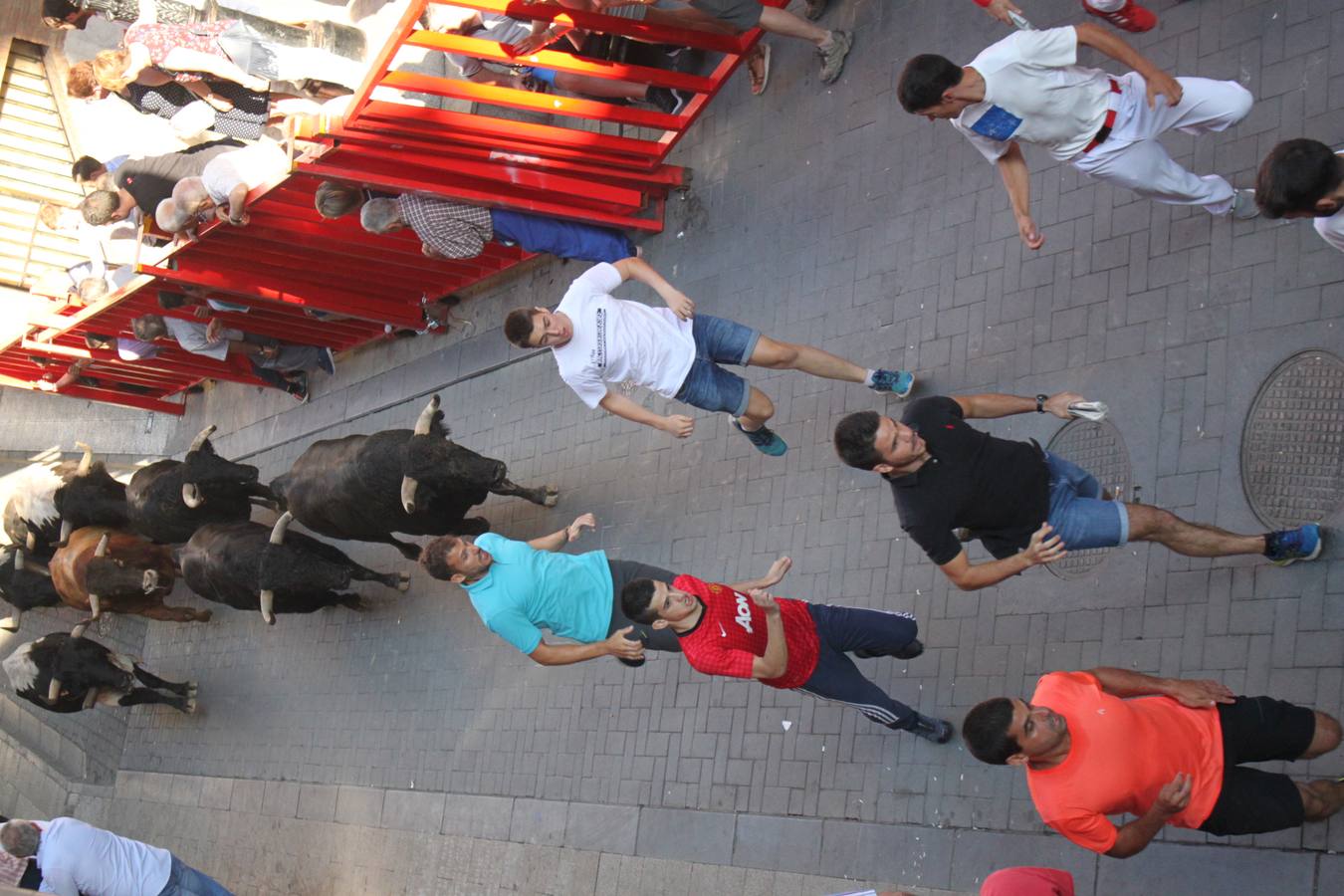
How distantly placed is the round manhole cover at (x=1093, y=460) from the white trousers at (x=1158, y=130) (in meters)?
1.34

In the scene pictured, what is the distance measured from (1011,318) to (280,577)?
22.4 feet

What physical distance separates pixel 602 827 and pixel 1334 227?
6.17m

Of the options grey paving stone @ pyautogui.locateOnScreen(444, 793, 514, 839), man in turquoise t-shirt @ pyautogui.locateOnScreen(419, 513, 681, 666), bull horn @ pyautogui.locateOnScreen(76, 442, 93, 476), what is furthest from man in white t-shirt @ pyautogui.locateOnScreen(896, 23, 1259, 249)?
bull horn @ pyautogui.locateOnScreen(76, 442, 93, 476)

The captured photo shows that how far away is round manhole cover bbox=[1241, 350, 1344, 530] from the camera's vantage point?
650 cm

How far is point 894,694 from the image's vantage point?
26.3 ft

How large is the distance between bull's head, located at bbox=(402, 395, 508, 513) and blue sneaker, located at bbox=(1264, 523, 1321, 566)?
5733 millimetres

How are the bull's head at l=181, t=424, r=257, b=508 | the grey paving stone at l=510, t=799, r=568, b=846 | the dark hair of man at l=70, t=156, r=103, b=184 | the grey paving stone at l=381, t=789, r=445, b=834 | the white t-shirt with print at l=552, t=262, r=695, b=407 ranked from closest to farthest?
the white t-shirt with print at l=552, t=262, r=695, b=407
the grey paving stone at l=510, t=799, r=568, b=846
the grey paving stone at l=381, t=789, r=445, b=834
the bull's head at l=181, t=424, r=257, b=508
the dark hair of man at l=70, t=156, r=103, b=184

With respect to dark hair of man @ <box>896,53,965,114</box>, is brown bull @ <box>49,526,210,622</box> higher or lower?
lower

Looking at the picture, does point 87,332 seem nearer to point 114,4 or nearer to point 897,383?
point 114,4

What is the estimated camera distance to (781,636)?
21.7 feet

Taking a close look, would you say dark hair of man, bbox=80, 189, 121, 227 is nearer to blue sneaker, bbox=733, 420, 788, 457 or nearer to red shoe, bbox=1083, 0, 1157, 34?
blue sneaker, bbox=733, 420, 788, 457

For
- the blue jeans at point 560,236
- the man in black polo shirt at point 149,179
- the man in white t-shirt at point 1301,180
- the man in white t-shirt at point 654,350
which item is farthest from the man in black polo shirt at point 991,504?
the man in black polo shirt at point 149,179

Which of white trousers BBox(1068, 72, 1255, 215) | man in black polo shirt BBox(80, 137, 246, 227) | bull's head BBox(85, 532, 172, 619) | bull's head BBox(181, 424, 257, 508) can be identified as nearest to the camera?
white trousers BBox(1068, 72, 1255, 215)

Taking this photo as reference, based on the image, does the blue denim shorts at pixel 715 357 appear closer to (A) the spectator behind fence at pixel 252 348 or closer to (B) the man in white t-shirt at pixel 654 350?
(B) the man in white t-shirt at pixel 654 350
